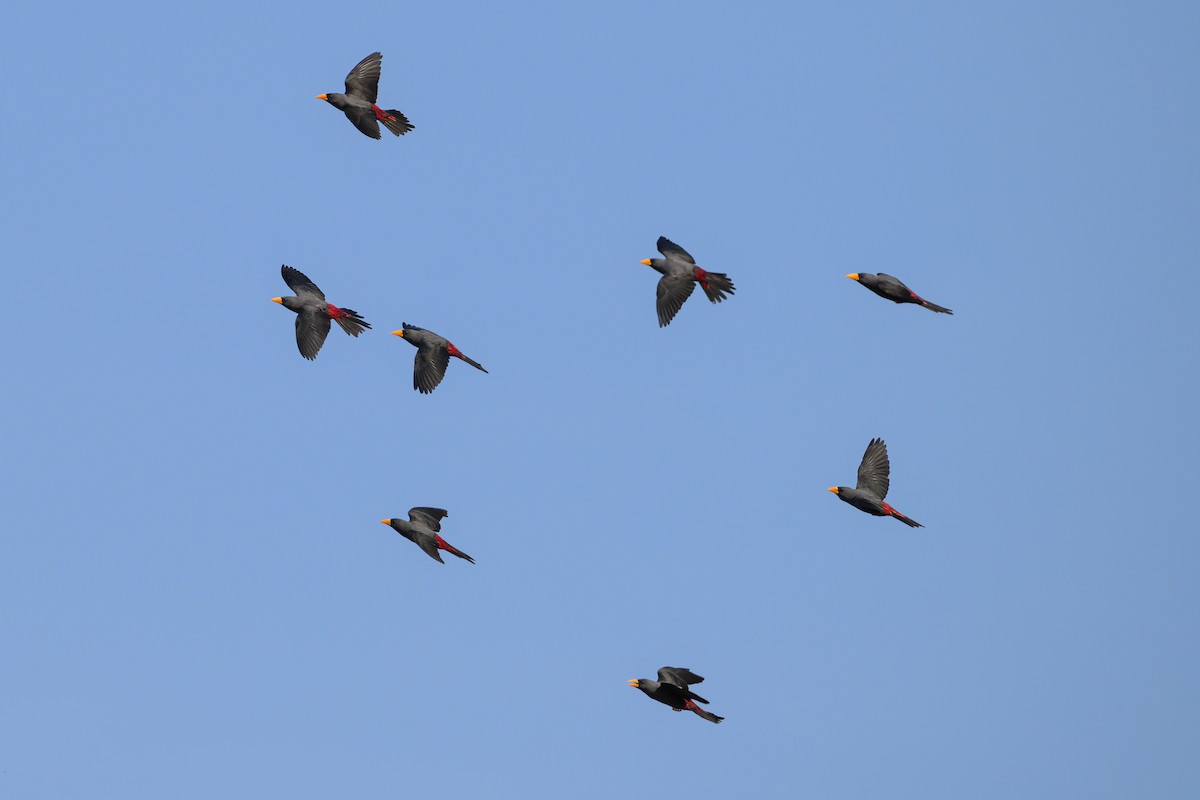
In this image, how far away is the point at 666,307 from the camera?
3822cm

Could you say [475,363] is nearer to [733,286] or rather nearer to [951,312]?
[733,286]

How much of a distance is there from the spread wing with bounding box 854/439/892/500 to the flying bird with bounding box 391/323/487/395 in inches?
396

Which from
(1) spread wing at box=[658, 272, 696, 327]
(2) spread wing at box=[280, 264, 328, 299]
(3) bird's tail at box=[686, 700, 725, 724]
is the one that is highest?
(1) spread wing at box=[658, 272, 696, 327]

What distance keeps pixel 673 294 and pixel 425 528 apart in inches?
314

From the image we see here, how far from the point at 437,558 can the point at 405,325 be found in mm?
5651

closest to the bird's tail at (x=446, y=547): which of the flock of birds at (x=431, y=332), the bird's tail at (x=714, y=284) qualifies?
the flock of birds at (x=431, y=332)

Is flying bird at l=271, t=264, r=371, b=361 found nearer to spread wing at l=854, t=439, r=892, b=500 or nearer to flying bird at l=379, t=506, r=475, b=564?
flying bird at l=379, t=506, r=475, b=564

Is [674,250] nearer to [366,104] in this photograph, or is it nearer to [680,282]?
[680,282]

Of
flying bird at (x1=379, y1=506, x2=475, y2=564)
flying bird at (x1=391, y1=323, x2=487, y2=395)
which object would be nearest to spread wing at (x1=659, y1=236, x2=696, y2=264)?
flying bird at (x1=391, y1=323, x2=487, y2=395)

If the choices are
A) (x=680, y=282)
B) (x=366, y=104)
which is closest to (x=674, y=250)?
(x=680, y=282)

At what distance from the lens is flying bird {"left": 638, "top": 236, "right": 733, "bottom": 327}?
125ft

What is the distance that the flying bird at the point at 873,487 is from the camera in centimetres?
4000

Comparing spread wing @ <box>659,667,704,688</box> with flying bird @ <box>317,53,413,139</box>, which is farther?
flying bird @ <box>317,53,413,139</box>

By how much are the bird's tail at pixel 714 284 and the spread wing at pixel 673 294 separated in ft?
0.79
